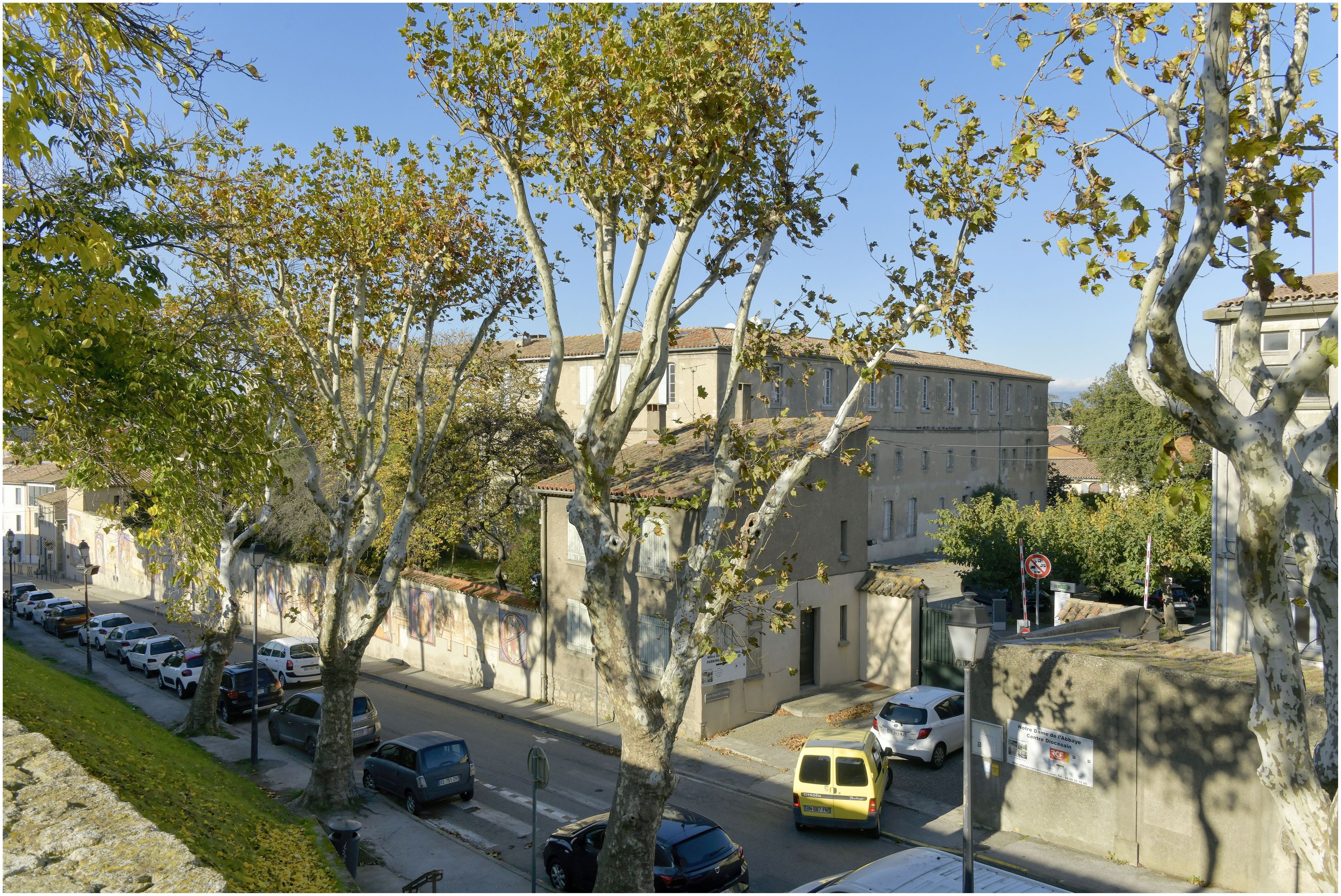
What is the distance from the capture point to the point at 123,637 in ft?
95.7

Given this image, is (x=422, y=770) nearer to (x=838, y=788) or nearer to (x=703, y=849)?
(x=703, y=849)

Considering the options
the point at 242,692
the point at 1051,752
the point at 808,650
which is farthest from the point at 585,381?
the point at 1051,752

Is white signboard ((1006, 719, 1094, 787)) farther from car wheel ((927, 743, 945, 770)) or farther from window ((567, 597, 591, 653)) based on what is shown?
window ((567, 597, 591, 653))

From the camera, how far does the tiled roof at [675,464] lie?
1920 centimetres

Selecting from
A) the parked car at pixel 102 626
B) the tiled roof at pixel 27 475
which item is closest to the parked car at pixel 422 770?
the parked car at pixel 102 626

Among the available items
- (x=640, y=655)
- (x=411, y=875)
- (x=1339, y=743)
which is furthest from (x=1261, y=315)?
(x=640, y=655)

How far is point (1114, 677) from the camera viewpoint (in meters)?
12.6

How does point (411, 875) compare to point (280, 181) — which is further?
point (280, 181)

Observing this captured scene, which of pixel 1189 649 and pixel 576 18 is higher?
pixel 576 18

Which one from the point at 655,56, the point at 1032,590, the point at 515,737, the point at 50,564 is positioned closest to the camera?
the point at 655,56

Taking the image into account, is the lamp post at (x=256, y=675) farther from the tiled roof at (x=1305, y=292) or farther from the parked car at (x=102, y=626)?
the tiled roof at (x=1305, y=292)

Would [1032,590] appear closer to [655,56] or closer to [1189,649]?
[1189,649]

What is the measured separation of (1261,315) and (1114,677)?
327 inches

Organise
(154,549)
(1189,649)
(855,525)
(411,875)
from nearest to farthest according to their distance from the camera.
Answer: (154,549) → (411,875) → (1189,649) → (855,525)
